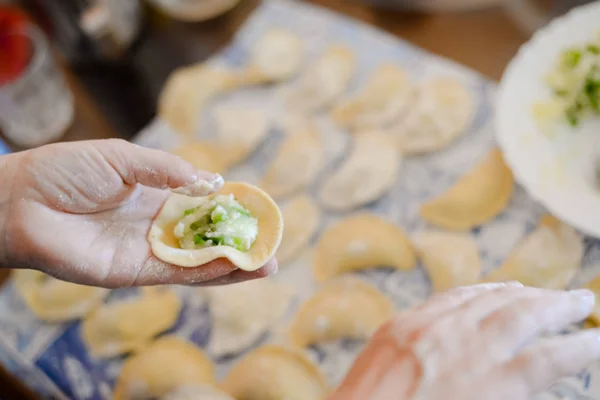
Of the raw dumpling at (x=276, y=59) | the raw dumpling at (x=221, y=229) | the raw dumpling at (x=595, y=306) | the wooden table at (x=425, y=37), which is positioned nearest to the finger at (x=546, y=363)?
the raw dumpling at (x=595, y=306)

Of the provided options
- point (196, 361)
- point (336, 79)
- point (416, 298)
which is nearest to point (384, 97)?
point (336, 79)

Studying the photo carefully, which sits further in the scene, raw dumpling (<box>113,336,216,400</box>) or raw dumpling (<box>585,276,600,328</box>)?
raw dumpling (<box>113,336,216,400</box>)

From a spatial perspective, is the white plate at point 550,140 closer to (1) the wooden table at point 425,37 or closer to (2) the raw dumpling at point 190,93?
(1) the wooden table at point 425,37

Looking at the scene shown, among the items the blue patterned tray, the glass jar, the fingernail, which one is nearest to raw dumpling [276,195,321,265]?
the blue patterned tray

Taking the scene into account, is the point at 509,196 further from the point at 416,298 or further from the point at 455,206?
the point at 416,298

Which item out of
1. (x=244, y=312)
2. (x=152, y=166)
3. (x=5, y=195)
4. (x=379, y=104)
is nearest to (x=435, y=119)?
(x=379, y=104)

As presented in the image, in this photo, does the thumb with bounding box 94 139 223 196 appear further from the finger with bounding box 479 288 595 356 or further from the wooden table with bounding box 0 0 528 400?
the wooden table with bounding box 0 0 528 400
